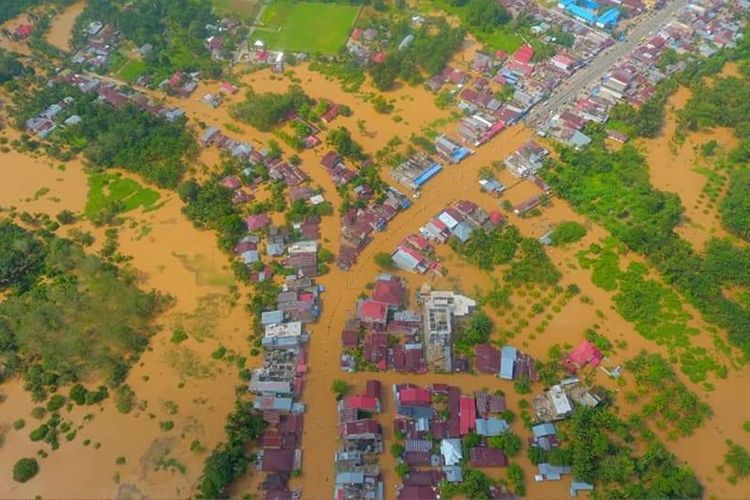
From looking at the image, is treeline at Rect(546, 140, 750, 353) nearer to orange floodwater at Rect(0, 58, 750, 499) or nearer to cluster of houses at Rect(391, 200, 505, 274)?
orange floodwater at Rect(0, 58, 750, 499)

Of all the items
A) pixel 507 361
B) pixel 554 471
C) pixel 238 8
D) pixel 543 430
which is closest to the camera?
pixel 554 471

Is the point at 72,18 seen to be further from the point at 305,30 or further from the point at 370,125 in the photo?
the point at 370,125

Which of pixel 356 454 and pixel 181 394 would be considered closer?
pixel 356 454

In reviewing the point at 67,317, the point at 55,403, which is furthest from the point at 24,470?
the point at 67,317

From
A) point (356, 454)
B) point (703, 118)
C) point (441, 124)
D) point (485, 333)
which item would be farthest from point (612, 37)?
point (356, 454)

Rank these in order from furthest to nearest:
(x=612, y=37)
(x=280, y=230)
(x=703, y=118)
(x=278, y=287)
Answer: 1. (x=612, y=37)
2. (x=703, y=118)
3. (x=280, y=230)
4. (x=278, y=287)

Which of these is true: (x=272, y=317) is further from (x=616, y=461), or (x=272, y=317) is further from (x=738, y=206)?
(x=738, y=206)

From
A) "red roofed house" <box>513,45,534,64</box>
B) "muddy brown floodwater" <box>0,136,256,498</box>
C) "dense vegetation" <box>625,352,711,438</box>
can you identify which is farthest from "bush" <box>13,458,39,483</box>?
"red roofed house" <box>513,45,534,64</box>
